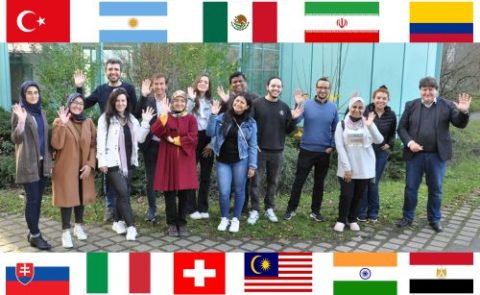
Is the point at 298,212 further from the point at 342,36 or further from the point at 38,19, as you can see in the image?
the point at 38,19

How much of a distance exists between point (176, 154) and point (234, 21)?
1.81m

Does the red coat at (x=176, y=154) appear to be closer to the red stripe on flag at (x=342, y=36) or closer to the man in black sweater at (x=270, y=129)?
the man in black sweater at (x=270, y=129)

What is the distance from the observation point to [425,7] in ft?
13.0

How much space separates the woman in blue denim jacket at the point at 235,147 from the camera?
213 inches

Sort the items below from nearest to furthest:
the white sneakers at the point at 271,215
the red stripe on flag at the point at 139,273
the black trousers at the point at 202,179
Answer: the red stripe on flag at the point at 139,273 → the black trousers at the point at 202,179 → the white sneakers at the point at 271,215

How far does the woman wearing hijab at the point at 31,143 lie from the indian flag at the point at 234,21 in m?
1.91

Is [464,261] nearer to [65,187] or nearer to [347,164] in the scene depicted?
[347,164]

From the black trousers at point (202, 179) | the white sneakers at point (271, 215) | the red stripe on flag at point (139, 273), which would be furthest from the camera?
the white sneakers at point (271, 215)

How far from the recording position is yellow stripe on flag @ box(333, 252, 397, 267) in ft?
13.5

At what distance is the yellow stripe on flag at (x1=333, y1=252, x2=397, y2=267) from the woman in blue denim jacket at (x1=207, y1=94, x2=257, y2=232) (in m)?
1.64

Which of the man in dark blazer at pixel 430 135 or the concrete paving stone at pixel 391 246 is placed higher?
the man in dark blazer at pixel 430 135

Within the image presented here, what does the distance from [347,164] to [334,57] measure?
21.3ft

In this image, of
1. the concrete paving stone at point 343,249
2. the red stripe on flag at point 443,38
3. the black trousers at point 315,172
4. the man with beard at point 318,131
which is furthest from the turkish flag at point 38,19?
the concrete paving stone at point 343,249

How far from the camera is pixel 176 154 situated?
523cm
